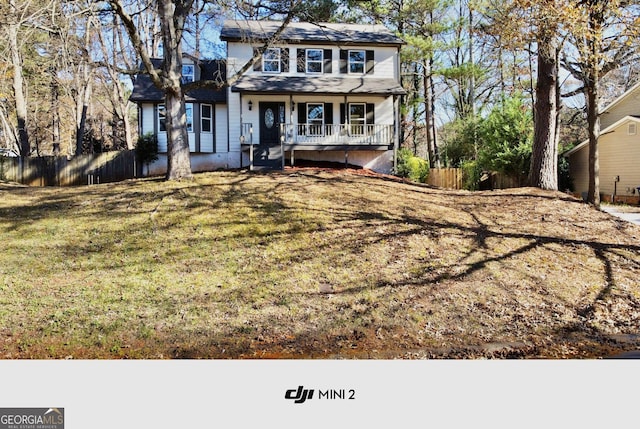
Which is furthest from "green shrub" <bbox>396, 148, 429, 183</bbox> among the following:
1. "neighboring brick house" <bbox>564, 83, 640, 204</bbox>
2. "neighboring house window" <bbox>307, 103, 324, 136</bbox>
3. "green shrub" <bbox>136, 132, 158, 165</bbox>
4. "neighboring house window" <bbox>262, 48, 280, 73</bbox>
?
"green shrub" <bbox>136, 132, 158, 165</bbox>

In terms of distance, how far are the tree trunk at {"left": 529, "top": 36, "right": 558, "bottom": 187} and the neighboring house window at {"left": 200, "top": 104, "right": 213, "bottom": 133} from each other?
14381 mm

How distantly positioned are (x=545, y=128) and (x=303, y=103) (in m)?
11.3

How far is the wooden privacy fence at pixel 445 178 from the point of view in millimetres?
22891

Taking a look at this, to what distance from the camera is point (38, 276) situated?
7.37 meters

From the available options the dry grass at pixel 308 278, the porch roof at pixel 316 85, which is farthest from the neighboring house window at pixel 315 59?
the dry grass at pixel 308 278

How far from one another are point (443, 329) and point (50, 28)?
1024 centimetres

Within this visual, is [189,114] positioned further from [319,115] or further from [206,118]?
[319,115]

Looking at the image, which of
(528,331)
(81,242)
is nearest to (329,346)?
(528,331)

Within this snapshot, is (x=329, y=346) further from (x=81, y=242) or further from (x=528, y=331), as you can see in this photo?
(x=81, y=242)

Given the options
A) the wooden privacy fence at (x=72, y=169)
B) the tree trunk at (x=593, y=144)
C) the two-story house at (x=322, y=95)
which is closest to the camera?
the tree trunk at (x=593, y=144)

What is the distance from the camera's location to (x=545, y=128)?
14609mm

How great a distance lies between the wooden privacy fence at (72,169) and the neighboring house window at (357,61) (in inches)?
447

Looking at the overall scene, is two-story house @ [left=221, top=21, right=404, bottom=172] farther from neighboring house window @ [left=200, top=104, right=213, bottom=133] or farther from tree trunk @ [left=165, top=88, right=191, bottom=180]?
tree trunk @ [left=165, top=88, right=191, bottom=180]

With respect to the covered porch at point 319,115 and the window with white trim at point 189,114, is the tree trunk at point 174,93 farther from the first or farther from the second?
the window with white trim at point 189,114
